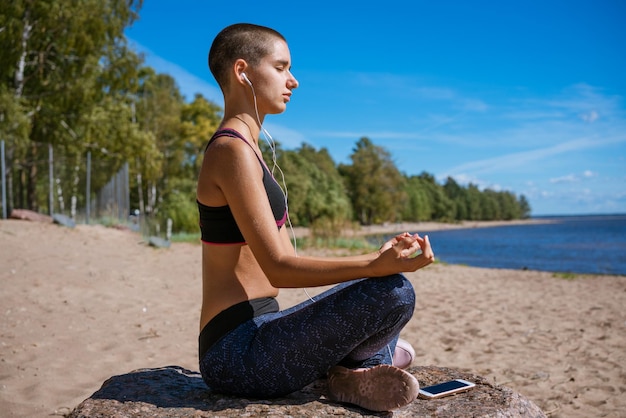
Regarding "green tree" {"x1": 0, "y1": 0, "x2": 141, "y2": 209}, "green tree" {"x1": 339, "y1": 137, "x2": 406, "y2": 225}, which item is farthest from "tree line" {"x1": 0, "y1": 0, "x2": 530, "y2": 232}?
"green tree" {"x1": 339, "y1": 137, "x2": 406, "y2": 225}

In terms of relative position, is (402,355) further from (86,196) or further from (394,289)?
(86,196)

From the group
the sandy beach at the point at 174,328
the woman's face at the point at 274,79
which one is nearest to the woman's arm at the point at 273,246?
the woman's face at the point at 274,79

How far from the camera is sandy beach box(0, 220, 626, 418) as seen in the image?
3957mm

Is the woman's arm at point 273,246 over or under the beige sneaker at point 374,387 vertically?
over

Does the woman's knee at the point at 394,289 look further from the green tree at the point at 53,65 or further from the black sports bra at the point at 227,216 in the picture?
the green tree at the point at 53,65

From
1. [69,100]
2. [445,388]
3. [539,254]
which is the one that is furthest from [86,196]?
[539,254]

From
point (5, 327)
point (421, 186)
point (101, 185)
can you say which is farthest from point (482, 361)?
point (421, 186)

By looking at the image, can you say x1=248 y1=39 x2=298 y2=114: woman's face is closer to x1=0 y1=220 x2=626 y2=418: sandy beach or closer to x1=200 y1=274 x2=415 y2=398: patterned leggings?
x1=200 y1=274 x2=415 y2=398: patterned leggings

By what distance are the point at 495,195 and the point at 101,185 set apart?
102 metres

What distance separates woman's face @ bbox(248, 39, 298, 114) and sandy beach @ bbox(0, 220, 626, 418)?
95.9 inches

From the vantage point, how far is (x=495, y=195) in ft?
358

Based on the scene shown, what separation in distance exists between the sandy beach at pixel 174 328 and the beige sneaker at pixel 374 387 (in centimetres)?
212

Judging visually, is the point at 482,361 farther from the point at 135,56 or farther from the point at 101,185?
the point at 135,56

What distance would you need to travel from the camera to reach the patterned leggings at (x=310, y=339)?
181 cm
